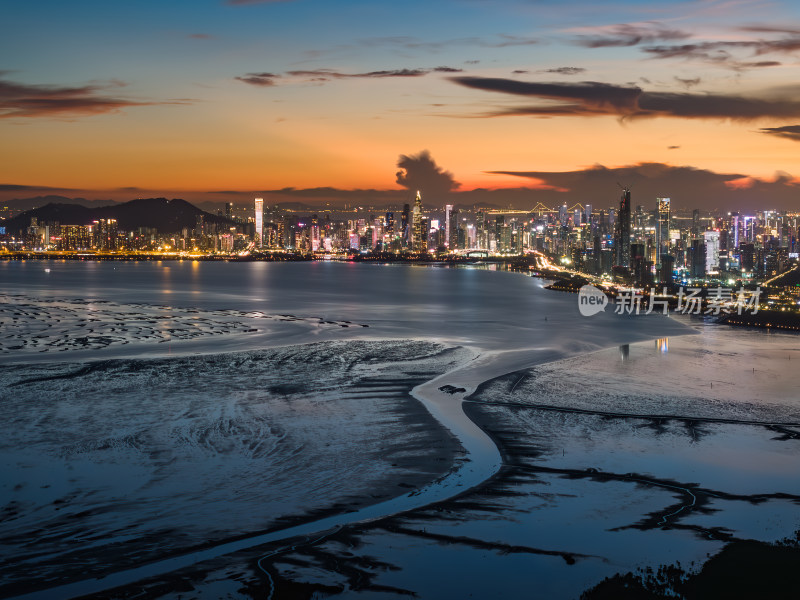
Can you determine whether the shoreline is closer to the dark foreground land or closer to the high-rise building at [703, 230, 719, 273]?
the dark foreground land

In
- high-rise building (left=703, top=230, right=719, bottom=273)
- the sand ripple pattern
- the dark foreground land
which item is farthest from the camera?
high-rise building (left=703, top=230, right=719, bottom=273)

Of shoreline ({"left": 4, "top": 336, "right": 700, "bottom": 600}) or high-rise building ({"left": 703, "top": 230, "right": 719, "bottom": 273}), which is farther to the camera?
high-rise building ({"left": 703, "top": 230, "right": 719, "bottom": 273})

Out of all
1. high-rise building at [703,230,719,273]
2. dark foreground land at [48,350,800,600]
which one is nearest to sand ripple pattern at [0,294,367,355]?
dark foreground land at [48,350,800,600]

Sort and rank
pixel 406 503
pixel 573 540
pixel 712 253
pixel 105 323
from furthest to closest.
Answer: pixel 712 253 → pixel 105 323 → pixel 406 503 → pixel 573 540

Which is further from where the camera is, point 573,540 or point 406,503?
point 406,503

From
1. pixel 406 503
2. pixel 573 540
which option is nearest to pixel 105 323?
pixel 406 503

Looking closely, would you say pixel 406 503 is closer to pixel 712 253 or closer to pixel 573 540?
pixel 573 540

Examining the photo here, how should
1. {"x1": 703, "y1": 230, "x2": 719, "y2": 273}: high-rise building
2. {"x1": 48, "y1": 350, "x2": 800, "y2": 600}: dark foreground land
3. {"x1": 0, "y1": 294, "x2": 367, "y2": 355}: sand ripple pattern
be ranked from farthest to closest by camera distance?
{"x1": 703, "y1": 230, "x2": 719, "y2": 273}: high-rise building < {"x1": 0, "y1": 294, "x2": 367, "y2": 355}: sand ripple pattern < {"x1": 48, "y1": 350, "x2": 800, "y2": 600}: dark foreground land

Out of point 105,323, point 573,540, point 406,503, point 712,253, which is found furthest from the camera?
point 712,253

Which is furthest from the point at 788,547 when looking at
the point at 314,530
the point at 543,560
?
the point at 314,530

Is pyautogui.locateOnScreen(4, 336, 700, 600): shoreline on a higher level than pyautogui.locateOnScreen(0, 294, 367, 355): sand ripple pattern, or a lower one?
lower

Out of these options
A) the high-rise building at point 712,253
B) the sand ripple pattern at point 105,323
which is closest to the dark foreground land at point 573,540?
the sand ripple pattern at point 105,323
